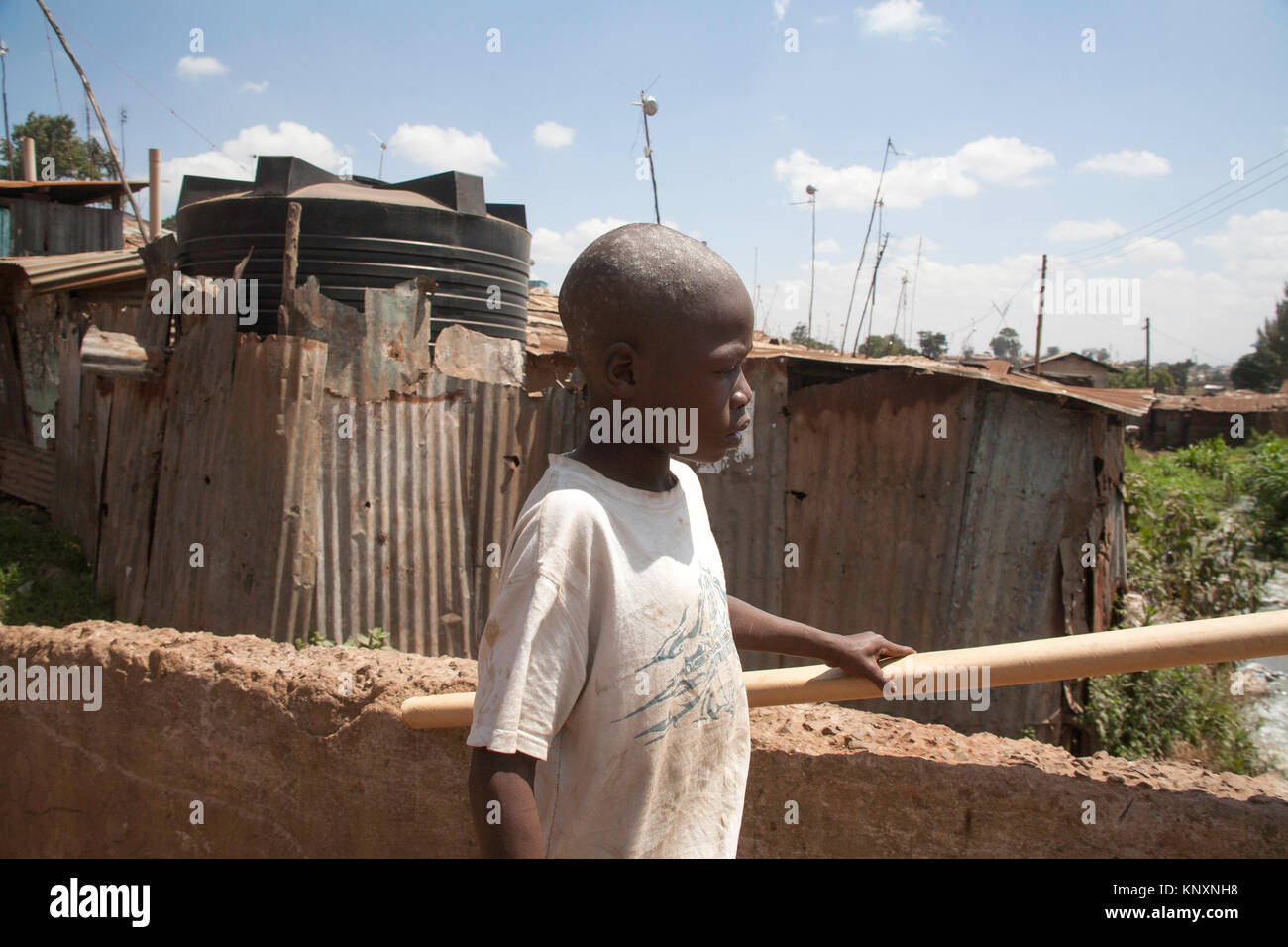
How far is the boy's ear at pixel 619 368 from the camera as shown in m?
1.41

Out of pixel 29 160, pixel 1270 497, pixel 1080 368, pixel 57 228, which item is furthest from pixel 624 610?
pixel 1080 368

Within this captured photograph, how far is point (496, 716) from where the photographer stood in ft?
4.03

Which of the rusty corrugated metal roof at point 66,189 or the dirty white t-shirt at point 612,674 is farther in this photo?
the rusty corrugated metal roof at point 66,189

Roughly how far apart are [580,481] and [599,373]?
0.19 metres

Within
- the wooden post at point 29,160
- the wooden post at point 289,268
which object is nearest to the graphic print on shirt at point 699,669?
the wooden post at point 289,268

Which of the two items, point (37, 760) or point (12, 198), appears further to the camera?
point (12, 198)

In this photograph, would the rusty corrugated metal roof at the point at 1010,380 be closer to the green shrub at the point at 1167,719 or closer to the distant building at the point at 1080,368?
the green shrub at the point at 1167,719

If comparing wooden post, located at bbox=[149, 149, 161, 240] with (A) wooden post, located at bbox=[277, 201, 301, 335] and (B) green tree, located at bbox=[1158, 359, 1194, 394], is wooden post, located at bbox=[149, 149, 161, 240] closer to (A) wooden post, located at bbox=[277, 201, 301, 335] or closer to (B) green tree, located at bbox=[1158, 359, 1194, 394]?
(A) wooden post, located at bbox=[277, 201, 301, 335]

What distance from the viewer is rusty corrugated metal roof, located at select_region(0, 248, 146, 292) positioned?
30.9 feet

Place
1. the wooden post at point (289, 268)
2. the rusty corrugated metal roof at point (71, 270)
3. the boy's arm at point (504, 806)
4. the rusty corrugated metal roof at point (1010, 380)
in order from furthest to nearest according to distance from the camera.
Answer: the rusty corrugated metal roof at point (71, 270), the rusty corrugated metal roof at point (1010, 380), the wooden post at point (289, 268), the boy's arm at point (504, 806)

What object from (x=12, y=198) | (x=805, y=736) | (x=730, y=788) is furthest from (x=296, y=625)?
(x=12, y=198)

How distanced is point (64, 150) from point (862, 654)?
3537 centimetres

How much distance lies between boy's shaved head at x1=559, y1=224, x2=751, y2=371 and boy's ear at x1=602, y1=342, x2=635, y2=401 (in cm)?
2
